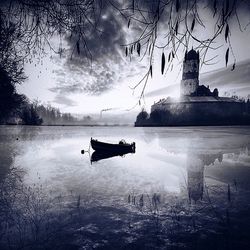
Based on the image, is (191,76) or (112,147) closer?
(112,147)

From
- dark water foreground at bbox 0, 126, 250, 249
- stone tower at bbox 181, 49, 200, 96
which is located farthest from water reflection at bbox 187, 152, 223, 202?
stone tower at bbox 181, 49, 200, 96

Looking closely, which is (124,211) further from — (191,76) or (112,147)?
(191,76)

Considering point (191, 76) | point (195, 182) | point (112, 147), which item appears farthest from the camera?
point (191, 76)

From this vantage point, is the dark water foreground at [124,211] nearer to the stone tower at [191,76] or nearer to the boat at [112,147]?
the boat at [112,147]

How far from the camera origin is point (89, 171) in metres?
17.4

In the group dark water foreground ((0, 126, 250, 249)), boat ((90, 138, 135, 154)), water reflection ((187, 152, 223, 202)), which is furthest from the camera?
boat ((90, 138, 135, 154))

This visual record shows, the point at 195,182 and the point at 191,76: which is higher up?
the point at 191,76

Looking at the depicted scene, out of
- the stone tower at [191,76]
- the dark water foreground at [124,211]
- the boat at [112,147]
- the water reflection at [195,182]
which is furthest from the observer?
the stone tower at [191,76]

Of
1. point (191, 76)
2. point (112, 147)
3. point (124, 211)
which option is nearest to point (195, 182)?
point (124, 211)

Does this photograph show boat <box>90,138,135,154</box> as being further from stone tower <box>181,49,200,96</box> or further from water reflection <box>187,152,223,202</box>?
stone tower <box>181,49,200,96</box>

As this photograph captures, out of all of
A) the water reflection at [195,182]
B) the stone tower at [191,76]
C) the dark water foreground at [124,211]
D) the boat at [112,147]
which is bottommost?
the water reflection at [195,182]

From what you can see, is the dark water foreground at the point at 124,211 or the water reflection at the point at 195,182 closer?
the dark water foreground at the point at 124,211

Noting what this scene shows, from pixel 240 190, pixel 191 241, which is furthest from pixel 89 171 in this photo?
pixel 191 241

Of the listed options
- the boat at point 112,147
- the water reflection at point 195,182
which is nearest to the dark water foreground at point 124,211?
the water reflection at point 195,182
